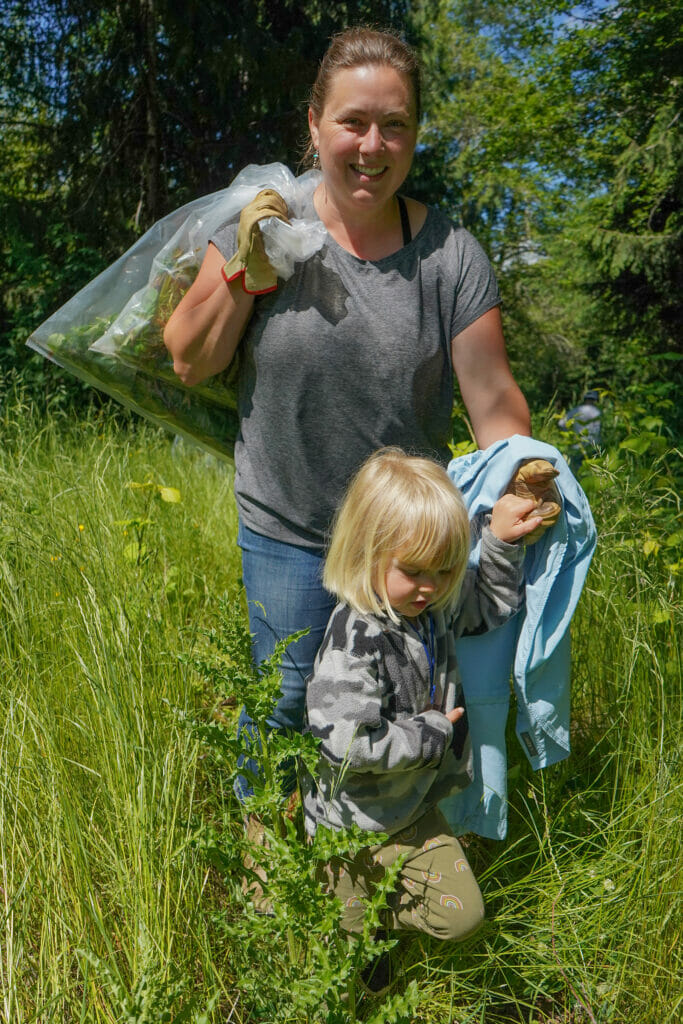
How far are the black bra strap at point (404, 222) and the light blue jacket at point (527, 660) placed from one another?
470 millimetres

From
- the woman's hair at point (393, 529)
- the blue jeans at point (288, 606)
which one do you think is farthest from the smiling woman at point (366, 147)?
the blue jeans at point (288, 606)

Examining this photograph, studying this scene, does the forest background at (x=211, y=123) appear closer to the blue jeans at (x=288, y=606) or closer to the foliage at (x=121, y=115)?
the foliage at (x=121, y=115)

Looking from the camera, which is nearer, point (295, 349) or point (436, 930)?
point (436, 930)

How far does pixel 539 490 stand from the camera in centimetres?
176

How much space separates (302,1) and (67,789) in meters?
8.37

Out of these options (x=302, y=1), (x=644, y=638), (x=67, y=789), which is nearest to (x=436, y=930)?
(x=67, y=789)

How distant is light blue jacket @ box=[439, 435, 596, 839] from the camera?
72.6 inches

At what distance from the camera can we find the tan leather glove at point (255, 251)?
5.37 ft

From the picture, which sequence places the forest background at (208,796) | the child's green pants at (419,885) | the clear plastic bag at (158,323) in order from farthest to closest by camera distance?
the clear plastic bag at (158,323), the child's green pants at (419,885), the forest background at (208,796)

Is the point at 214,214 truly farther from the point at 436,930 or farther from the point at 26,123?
the point at 26,123

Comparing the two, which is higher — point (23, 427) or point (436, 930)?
point (23, 427)

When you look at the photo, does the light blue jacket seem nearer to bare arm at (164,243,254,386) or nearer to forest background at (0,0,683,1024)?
forest background at (0,0,683,1024)

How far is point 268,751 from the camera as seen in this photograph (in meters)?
1.46

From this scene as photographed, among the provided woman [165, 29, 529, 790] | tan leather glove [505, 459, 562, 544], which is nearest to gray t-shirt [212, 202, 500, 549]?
woman [165, 29, 529, 790]
